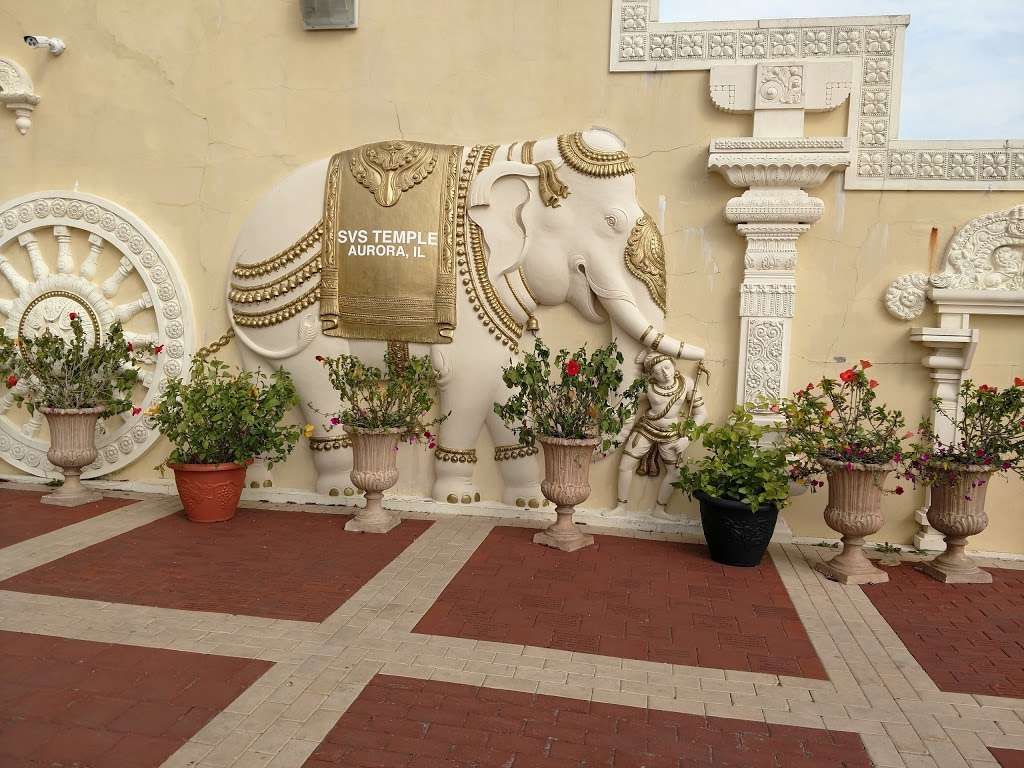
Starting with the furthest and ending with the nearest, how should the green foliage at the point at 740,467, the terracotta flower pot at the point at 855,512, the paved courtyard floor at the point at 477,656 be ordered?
1. the green foliage at the point at 740,467
2. the terracotta flower pot at the point at 855,512
3. the paved courtyard floor at the point at 477,656

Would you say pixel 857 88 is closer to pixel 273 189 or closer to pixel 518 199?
pixel 518 199

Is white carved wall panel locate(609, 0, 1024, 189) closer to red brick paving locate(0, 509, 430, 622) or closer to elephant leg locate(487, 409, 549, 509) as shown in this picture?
elephant leg locate(487, 409, 549, 509)

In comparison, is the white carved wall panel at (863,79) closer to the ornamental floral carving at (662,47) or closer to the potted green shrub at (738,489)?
the ornamental floral carving at (662,47)

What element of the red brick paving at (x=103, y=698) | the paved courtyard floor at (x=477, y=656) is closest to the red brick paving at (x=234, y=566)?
the paved courtyard floor at (x=477, y=656)

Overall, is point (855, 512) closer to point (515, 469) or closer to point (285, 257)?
point (515, 469)

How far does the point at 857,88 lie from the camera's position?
464 cm

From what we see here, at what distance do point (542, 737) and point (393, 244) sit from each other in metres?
3.28

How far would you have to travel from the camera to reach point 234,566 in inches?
164

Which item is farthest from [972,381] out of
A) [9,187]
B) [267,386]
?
[9,187]

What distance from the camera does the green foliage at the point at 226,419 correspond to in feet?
16.2

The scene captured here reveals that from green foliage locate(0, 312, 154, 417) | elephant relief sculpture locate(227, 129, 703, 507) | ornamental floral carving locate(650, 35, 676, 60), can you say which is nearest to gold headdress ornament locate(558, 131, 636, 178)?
elephant relief sculpture locate(227, 129, 703, 507)

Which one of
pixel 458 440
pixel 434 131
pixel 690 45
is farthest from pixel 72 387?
pixel 690 45

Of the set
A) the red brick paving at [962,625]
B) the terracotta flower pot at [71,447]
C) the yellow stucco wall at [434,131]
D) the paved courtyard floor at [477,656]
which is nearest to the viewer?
the paved courtyard floor at [477,656]

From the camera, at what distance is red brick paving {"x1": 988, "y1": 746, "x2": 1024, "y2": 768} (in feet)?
8.38
